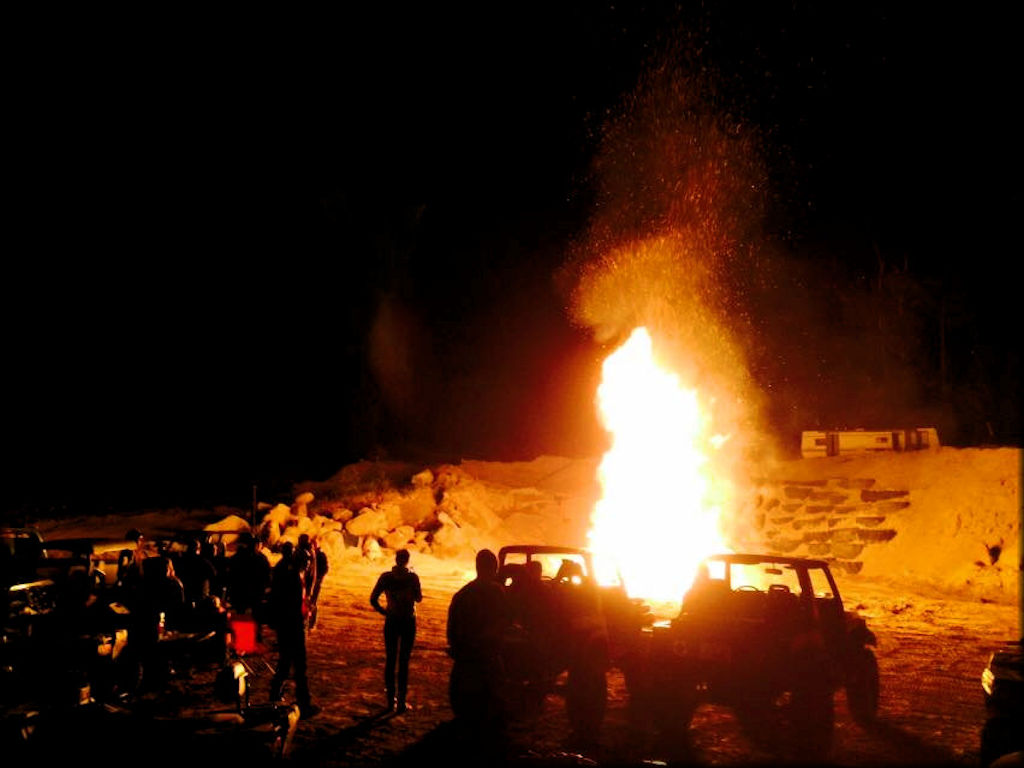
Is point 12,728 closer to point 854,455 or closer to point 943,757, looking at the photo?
point 943,757

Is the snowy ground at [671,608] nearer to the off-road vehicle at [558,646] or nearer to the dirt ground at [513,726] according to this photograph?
the dirt ground at [513,726]

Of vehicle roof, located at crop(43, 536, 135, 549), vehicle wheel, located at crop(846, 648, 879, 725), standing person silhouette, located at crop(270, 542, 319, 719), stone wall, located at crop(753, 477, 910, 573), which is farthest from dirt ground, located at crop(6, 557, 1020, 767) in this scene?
stone wall, located at crop(753, 477, 910, 573)

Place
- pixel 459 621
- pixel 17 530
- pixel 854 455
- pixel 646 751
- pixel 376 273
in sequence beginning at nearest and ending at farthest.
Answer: pixel 459 621, pixel 646 751, pixel 17 530, pixel 854 455, pixel 376 273

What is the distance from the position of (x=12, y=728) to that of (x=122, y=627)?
4.11m

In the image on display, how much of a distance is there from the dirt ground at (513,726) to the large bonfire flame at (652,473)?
8.70 m

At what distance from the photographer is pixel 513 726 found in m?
8.01

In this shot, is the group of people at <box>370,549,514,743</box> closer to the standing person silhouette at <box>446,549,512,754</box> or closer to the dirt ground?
the standing person silhouette at <box>446,549,512,754</box>

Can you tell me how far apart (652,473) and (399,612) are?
18.3m

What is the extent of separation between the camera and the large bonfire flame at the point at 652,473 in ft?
74.5

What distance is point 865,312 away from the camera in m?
41.2

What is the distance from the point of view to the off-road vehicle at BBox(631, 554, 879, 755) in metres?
7.29

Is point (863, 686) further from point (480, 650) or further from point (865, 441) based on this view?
point (865, 441)

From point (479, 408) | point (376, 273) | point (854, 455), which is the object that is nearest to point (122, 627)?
point (854, 455)

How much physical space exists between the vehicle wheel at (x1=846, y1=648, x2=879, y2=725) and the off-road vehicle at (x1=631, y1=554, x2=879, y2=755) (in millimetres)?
247
